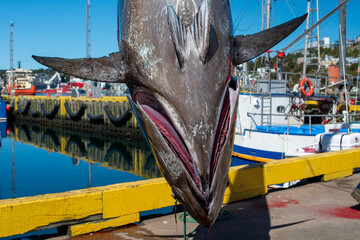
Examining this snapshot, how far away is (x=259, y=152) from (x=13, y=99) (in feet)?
150

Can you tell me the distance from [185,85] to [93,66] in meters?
0.61

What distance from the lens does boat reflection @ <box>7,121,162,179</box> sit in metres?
19.1

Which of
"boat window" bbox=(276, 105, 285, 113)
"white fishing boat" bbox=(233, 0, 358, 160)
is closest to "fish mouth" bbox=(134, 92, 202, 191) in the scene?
"white fishing boat" bbox=(233, 0, 358, 160)

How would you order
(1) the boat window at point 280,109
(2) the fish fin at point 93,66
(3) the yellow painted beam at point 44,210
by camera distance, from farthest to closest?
(1) the boat window at point 280,109, (3) the yellow painted beam at point 44,210, (2) the fish fin at point 93,66

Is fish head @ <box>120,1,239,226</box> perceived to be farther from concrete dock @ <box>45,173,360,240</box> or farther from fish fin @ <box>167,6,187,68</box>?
concrete dock @ <box>45,173,360,240</box>

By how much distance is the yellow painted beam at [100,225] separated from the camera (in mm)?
4941

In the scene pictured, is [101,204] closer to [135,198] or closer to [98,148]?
[135,198]

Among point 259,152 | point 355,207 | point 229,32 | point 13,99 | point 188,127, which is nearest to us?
point 188,127

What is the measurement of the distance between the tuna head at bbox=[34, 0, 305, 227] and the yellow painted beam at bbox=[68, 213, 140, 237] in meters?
3.36

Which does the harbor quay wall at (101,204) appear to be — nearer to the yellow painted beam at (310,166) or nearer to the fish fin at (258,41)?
the yellow painted beam at (310,166)

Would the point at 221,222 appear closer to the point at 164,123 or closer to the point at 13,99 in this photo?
the point at 164,123

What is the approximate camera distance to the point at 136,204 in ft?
17.8

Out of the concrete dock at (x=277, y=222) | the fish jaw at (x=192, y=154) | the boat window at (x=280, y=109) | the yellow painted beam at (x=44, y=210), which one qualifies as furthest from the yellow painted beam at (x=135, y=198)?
the boat window at (x=280, y=109)

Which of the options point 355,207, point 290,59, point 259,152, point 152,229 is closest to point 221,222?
point 152,229
